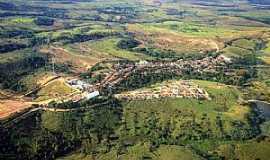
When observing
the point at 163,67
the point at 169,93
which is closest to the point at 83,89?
the point at 169,93

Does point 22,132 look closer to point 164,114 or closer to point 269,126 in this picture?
point 164,114

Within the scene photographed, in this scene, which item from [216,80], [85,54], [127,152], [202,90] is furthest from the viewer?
[85,54]

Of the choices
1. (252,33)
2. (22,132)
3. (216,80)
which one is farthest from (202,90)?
(252,33)

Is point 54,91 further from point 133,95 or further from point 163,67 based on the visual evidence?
point 163,67

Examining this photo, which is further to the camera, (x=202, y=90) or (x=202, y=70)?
(x=202, y=70)

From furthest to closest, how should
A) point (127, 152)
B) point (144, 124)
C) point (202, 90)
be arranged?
point (202, 90) < point (144, 124) < point (127, 152)

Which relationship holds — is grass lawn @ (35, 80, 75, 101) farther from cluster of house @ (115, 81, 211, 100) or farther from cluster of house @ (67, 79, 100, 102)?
cluster of house @ (115, 81, 211, 100)
